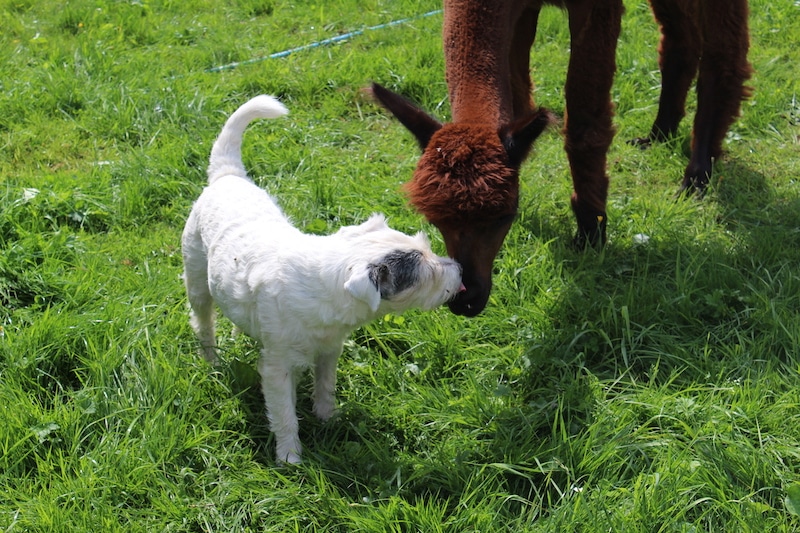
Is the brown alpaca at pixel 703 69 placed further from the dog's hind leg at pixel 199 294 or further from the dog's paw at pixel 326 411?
the dog's hind leg at pixel 199 294

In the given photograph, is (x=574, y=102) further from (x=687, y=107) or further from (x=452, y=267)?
(x=687, y=107)

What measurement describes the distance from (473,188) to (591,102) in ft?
3.98

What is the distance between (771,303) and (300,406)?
7.19ft

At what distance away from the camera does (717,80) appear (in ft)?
14.7

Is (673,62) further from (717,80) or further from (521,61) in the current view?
(521,61)

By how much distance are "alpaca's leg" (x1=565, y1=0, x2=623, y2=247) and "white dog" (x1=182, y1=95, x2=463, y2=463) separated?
134 cm

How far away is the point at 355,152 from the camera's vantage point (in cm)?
524

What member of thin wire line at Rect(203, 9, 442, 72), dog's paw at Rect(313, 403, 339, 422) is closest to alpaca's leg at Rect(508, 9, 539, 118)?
dog's paw at Rect(313, 403, 339, 422)

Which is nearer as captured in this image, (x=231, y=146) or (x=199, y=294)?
(x=199, y=294)

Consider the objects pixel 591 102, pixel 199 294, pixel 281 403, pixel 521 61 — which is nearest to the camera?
pixel 281 403

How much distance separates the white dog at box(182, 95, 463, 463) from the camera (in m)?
2.76

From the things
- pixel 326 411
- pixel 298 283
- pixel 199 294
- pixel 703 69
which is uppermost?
pixel 703 69

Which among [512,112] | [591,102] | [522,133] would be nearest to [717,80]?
[591,102]

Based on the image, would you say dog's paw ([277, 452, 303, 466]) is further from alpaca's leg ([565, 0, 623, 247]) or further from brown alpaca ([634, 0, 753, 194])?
brown alpaca ([634, 0, 753, 194])
